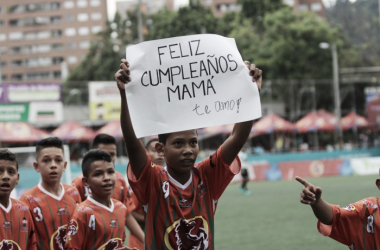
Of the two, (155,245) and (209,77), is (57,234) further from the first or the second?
(209,77)

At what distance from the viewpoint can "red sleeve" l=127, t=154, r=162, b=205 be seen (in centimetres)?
439

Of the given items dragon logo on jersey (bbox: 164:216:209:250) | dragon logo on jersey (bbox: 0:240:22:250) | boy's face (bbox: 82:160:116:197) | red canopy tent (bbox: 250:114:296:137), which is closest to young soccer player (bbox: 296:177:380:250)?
dragon logo on jersey (bbox: 164:216:209:250)

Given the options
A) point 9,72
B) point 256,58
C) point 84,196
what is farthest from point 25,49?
point 84,196

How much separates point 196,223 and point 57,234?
2252mm

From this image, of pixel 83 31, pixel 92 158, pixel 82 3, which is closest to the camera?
pixel 92 158

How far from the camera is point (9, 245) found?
18.6 feet

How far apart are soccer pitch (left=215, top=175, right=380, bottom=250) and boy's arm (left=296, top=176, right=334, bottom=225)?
6.44 meters

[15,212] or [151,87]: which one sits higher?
[151,87]

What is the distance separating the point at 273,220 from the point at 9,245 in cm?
967

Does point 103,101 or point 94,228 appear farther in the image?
point 103,101

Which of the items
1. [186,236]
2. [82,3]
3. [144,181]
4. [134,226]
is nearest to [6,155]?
[134,226]

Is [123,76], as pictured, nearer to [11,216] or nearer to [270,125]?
A: [11,216]

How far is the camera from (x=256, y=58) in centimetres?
5316

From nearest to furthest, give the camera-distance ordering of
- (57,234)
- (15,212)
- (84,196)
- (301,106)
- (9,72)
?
(15,212) → (57,234) → (84,196) → (301,106) → (9,72)
